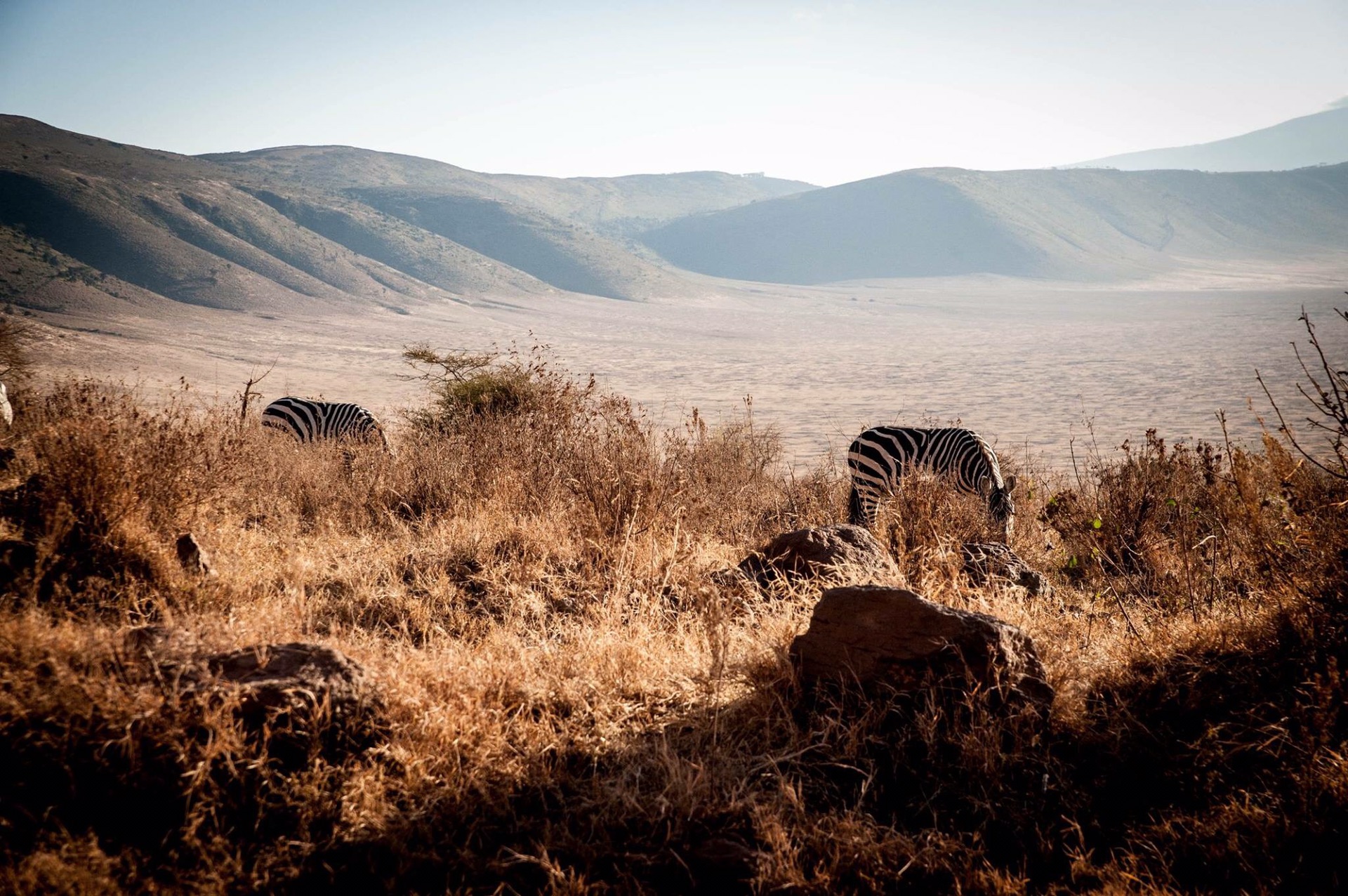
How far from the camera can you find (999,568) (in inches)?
187

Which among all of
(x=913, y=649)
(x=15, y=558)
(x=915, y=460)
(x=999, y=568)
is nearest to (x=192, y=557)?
(x=15, y=558)

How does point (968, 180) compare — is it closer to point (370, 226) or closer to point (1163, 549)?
point (370, 226)

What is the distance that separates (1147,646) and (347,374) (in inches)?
1387

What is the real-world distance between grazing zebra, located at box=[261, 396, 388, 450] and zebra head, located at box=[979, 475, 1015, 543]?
7464 mm

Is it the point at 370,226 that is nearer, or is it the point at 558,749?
the point at 558,749

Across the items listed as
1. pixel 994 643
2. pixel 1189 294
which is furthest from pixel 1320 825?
pixel 1189 294

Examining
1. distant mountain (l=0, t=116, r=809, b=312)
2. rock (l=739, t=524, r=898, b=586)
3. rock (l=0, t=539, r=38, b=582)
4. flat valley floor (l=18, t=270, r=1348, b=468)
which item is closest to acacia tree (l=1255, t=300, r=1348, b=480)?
flat valley floor (l=18, t=270, r=1348, b=468)

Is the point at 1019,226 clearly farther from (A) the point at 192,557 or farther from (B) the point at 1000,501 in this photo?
(A) the point at 192,557

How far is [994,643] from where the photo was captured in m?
2.71

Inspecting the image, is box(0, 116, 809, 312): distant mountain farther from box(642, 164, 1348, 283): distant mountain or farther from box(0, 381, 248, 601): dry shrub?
box(0, 381, 248, 601): dry shrub

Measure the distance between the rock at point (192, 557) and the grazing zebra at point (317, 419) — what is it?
667cm

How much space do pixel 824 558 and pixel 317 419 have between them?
908 cm

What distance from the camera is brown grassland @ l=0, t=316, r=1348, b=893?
2170mm

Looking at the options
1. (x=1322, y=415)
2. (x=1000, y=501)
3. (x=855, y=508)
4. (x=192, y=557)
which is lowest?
(x=855, y=508)
